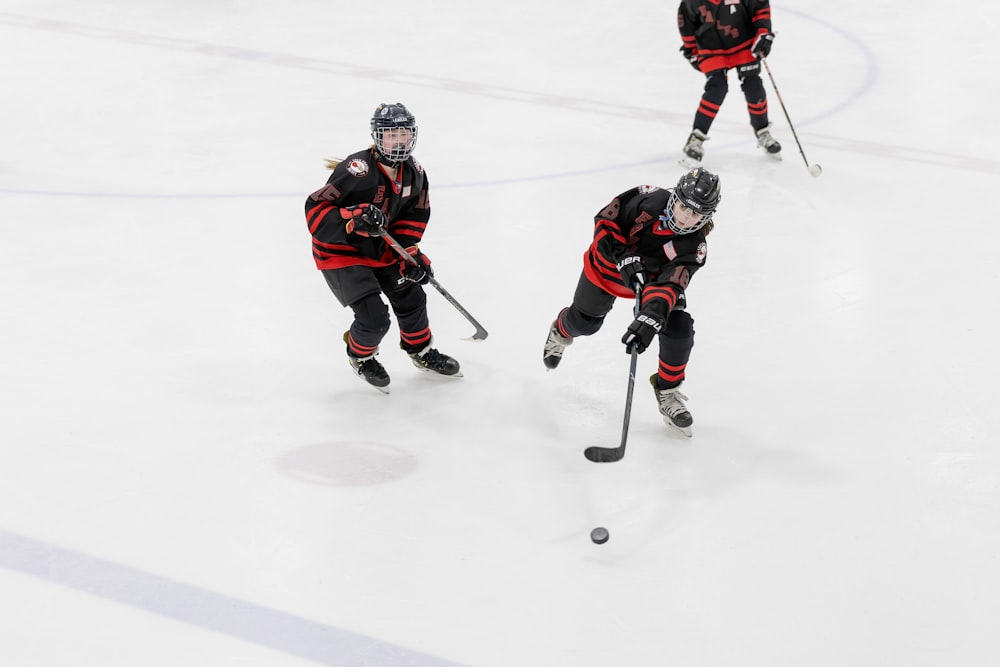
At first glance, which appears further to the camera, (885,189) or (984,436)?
(885,189)

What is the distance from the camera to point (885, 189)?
4.86 metres

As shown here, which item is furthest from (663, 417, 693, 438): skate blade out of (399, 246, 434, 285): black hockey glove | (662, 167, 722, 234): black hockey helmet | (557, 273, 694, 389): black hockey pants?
(399, 246, 434, 285): black hockey glove

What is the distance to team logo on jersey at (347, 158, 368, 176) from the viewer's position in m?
3.00

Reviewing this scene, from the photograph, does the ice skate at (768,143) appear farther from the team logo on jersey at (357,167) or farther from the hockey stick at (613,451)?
the team logo on jersey at (357,167)

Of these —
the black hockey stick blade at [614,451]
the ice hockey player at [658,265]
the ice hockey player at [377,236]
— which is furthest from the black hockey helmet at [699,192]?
the ice hockey player at [377,236]

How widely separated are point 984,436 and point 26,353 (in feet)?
9.65

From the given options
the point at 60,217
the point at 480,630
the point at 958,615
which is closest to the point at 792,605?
the point at 958,615

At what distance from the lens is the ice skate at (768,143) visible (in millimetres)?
5219

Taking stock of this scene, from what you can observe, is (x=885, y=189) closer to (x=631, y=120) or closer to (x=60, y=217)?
(x=631, y=120)

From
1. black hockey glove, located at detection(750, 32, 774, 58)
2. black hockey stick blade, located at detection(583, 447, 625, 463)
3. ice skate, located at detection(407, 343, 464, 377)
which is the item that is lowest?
ice skate, located at detection(407, 343, 464, 377)

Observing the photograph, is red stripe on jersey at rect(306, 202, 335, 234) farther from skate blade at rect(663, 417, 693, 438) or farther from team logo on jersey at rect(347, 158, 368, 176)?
skate blade at rect(663, 417, 693, 438)

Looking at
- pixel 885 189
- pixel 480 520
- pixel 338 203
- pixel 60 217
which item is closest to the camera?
pixel 480 520

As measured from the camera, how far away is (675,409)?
307cm

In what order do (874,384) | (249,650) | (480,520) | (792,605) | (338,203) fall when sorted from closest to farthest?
(249,650) < (792,605) < (480,520) < (338,203) < (874,384)
